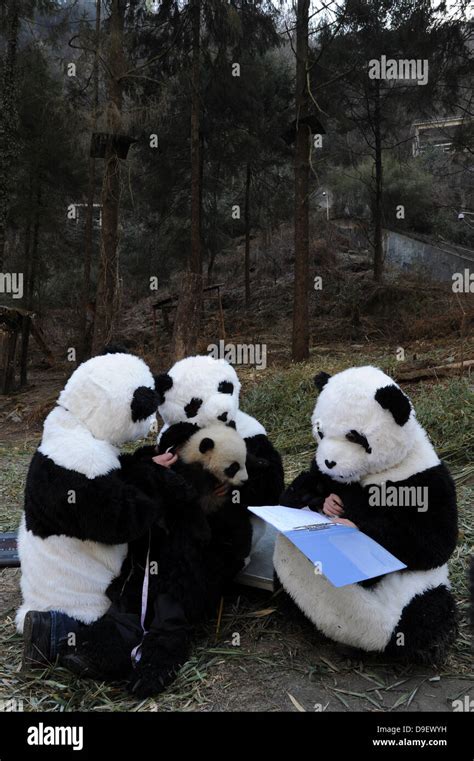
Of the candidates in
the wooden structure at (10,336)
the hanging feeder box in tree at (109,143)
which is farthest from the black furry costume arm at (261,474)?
the wooden structure at (10,336)

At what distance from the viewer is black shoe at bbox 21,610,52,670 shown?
2891mm

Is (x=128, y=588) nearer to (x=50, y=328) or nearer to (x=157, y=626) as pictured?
(x=157, y=626)

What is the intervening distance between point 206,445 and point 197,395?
33 cm

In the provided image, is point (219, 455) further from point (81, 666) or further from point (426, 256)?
point (426, 256)

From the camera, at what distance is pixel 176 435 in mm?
3438

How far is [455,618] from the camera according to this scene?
9.66ft

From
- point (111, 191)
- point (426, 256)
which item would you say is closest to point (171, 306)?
point (111, 191)

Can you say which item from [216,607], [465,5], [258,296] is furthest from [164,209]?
[216,607]

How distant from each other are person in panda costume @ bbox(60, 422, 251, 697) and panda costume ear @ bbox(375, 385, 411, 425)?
2.81 feet

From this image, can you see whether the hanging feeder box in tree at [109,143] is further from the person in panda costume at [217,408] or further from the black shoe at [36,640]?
the black shoe at [36,640]

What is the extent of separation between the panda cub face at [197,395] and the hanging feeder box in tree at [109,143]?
769 cm

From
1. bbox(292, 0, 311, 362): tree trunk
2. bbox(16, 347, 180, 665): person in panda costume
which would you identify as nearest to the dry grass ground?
bbox(16, 347, 180, 665): person in panda costume

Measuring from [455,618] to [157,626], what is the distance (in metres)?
1.41

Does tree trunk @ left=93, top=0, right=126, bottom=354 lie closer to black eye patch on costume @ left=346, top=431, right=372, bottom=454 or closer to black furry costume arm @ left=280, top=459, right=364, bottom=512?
black furry costume arm @ left=280, top=459, right=364, bottom=512
